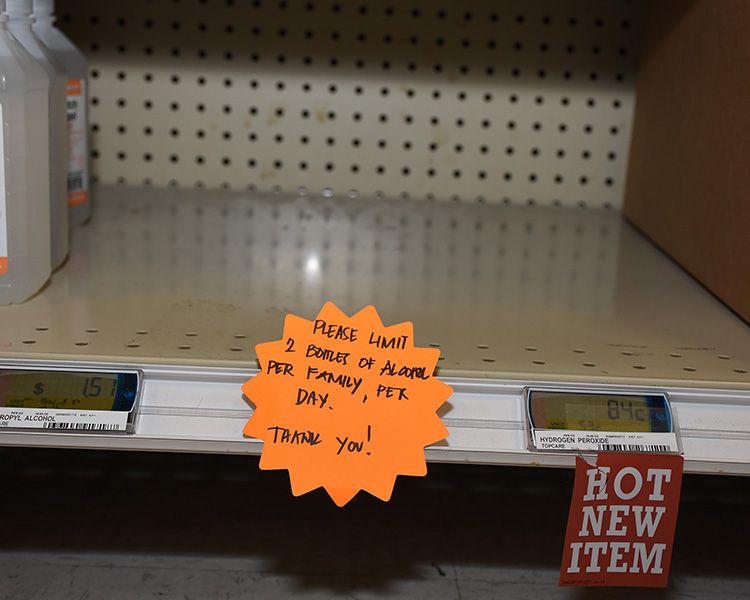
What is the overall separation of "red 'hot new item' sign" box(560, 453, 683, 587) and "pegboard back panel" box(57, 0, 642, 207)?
2.71 feet

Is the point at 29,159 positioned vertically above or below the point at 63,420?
above

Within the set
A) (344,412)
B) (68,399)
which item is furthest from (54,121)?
(344,412)

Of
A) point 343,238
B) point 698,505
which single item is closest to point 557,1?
point 343,238

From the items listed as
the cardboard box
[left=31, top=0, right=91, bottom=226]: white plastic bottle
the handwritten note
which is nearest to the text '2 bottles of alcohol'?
[left=31, top=0, right=91, bottom=226]: white plastic bottle

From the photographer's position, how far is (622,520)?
2.41ft

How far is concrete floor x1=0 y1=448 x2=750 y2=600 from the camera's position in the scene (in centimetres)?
93

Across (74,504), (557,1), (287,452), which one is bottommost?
(74,504)

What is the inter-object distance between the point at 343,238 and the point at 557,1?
1.89 ft

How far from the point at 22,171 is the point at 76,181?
1.26 feet

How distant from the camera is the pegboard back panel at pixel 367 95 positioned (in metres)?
1.40

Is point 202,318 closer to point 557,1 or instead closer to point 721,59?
point 721,59

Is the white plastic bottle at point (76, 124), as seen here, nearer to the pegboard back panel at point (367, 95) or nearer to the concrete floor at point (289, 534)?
the pegboard back panel at point (367, 95)

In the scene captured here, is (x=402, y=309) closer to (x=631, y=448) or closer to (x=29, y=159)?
(x=631, y=448)

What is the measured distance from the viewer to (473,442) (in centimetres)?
71
